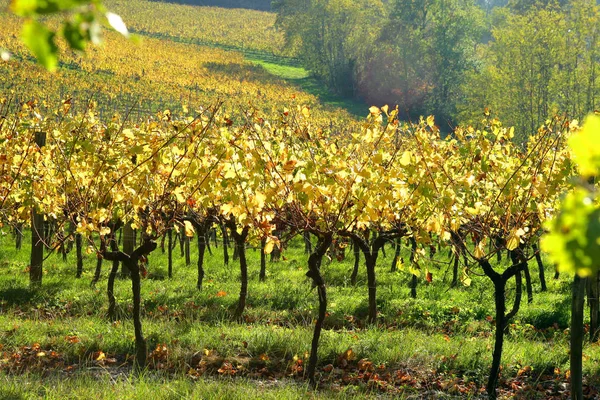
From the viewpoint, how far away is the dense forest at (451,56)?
87.0 feet

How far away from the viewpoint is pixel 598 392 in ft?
20.6

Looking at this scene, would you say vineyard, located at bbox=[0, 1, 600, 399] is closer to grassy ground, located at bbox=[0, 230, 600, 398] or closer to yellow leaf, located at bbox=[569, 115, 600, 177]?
grassy ground, located at bbox=[0, 230, 600, 398]

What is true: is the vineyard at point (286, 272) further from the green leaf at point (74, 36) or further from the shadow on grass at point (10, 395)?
the green leaf at point (74, 36)

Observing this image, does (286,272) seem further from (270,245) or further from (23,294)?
(270,245)

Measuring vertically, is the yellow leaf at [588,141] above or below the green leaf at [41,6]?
below

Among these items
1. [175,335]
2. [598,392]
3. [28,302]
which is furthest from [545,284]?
[28,302]

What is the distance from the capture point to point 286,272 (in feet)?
43.1

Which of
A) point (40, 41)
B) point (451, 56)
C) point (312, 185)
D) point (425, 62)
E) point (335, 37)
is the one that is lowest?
point (312, 185)

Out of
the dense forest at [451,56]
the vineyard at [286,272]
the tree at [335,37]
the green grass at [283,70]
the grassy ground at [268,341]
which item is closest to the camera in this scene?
the vineyard at [286,272]

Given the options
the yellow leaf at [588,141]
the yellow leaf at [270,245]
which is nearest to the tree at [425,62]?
the yellow leaf at [270,245]

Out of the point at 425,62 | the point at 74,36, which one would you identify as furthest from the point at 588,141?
the point at 425,62

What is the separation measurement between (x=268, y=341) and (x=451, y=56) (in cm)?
3695

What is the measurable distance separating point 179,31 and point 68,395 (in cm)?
6013

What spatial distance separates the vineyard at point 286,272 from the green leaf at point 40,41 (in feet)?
11.0
